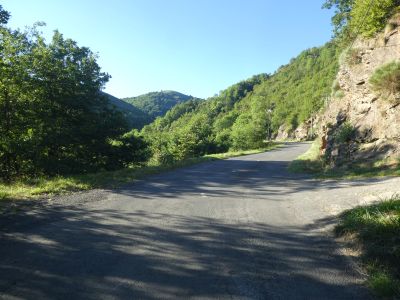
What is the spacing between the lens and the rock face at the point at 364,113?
13.7m

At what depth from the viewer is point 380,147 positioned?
13.6m

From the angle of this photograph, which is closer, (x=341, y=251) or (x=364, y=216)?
(x=341, y=251)

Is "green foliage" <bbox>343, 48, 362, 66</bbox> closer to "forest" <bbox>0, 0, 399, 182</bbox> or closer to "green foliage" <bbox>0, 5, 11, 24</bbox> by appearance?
"forest" <bbox>0, 0, 399, 182</bbox>

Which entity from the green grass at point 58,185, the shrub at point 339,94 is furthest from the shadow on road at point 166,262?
the shrub at point 339,94

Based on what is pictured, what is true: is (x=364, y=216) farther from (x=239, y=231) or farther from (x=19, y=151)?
(x=19, y=151)

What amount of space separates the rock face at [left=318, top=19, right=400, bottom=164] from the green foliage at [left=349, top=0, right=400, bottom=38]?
55 cm

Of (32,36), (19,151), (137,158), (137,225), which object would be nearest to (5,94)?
(19,151)

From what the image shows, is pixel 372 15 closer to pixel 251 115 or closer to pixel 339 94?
pixel 339 94

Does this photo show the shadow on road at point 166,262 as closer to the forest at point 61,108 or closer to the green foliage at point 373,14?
the forest at point 61,108

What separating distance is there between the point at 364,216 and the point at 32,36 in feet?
64.2

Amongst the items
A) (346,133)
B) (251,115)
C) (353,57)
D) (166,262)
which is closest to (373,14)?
(353,57)

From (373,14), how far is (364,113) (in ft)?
17.0

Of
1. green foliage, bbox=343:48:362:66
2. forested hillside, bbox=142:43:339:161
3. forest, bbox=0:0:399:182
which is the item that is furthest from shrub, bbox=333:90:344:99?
forested hillside, bbox=142:43:339:161

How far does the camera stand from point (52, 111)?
17.6 metres
